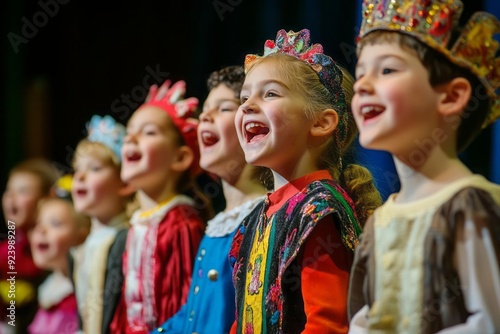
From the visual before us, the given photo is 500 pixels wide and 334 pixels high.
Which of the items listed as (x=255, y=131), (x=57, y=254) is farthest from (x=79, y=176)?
(x=255, y=131)

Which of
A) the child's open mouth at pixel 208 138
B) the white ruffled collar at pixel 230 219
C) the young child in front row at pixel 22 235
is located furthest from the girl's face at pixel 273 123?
the young child in front row at pixel 22 235

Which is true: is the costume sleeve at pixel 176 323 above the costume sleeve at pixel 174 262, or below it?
below

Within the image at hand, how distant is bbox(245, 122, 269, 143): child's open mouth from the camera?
2256 millimetres

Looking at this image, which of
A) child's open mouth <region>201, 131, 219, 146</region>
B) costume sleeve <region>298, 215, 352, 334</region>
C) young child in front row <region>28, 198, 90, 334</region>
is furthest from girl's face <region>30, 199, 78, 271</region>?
costume sleeve <region>298, 215, 352, 334</region>

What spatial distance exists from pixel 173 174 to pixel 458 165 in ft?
4.93

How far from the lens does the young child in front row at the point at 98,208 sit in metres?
3.25

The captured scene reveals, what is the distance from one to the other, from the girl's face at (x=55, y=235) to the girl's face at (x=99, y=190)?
0.25 m

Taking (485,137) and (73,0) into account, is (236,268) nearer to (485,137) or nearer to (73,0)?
(485,137)

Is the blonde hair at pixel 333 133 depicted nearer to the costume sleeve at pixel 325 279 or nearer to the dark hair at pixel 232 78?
the costume sleeve at pixel 325 279

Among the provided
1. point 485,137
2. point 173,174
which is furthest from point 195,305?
point 485,137

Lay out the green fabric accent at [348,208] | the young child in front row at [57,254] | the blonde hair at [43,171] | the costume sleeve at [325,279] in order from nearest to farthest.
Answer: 1. the costume sleeve at [325,279]
2. the green fabric accent at [348,208]
3. the young child in front row at [57,254]
4. the blonde hair at [43,171]

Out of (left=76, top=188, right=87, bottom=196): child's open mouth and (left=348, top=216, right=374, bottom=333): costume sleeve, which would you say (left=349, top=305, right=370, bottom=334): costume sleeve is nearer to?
(left=348, top=216, right=374, bottom=333): costume sleeve

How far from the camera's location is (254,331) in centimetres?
215

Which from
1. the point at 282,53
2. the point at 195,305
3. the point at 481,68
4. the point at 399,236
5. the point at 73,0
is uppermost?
the point at 73,0
